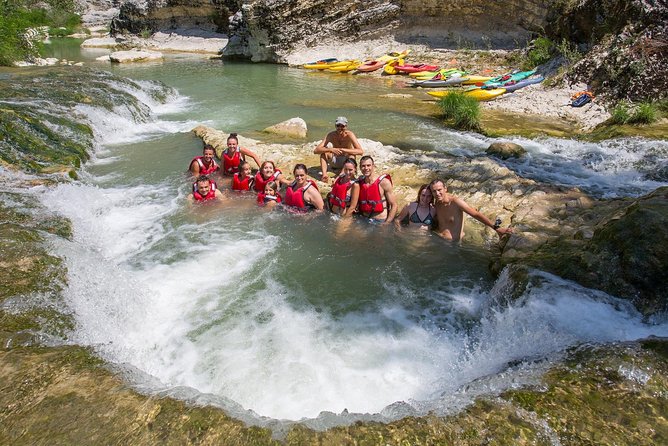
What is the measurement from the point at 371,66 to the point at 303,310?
19.0 metres

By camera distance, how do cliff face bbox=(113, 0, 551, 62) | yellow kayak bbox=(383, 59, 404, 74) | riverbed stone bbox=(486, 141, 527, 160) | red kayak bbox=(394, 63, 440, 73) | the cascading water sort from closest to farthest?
the cascading water
riverbed stone bbox=(486, 141, 527, 160)
red kayak bbox=(394, 63, 440, 73)
yellow kayak bbox=(383, 59, 404, 74)
cliff face bbox=(113, 0, 551, 62)

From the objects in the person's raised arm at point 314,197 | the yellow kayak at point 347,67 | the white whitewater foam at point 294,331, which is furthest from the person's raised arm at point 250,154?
the yellow kayak at point 347,67

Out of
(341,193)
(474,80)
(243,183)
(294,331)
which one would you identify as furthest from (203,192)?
(474,80)

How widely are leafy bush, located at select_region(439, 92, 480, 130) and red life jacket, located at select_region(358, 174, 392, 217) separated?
5449 mm

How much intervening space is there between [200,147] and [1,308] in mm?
6536

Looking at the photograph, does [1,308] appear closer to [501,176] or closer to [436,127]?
[501,176]

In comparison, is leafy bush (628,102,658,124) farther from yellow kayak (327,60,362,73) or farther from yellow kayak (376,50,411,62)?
yellow kayak (327,60,362,73)

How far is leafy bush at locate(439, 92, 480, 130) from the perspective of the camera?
414 inches

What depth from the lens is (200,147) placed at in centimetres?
925

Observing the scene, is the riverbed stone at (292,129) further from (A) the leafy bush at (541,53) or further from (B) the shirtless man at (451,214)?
(A) the leafy bush at (541,53)

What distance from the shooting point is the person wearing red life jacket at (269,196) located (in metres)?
6.57

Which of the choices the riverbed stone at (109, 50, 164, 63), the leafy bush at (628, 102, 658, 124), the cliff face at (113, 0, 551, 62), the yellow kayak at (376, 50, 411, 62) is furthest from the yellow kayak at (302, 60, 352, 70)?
the leafy bush at (628, 102, 658, 124)

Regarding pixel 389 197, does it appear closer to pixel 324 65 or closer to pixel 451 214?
pixel 451 214

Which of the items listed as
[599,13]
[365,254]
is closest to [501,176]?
[365,254]
